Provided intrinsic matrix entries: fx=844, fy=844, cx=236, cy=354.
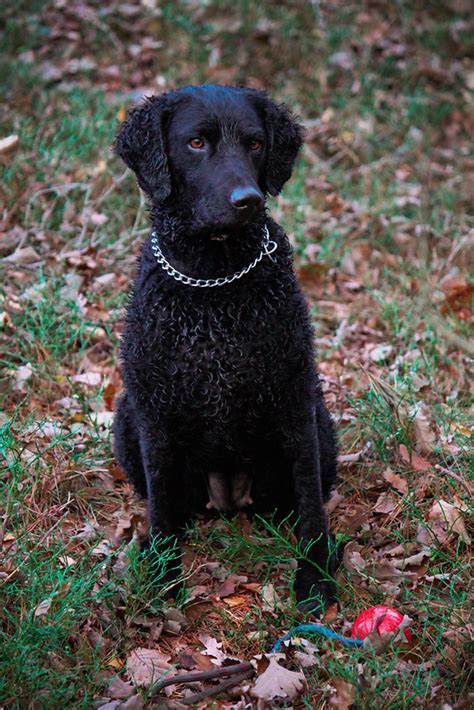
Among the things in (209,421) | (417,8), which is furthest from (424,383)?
(417,8)

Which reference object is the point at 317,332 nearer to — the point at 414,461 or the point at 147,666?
the point at 414,461

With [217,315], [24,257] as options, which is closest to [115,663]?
[217,315]

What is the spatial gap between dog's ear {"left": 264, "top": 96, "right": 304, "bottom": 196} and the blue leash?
5.19ft

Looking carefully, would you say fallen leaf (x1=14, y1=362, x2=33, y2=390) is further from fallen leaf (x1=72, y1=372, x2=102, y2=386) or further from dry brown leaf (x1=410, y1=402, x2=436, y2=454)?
dry brown leaf (x1=410, y1=402, x2=436, y2=454)

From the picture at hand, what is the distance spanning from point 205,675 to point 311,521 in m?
0.73

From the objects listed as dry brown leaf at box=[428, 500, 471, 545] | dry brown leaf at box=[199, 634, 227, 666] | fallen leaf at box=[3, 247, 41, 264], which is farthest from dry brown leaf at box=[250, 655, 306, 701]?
fallen leaf at box=[3, 247, 41, 264]

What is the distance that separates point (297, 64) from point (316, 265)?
11.1 ft

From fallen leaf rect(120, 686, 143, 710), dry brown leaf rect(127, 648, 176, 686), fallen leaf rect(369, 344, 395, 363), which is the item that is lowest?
fallen leaf rect(369, 344, 395, 363)

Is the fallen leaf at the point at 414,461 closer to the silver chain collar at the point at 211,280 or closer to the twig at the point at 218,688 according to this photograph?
the silver chain collar at the point at 211,280

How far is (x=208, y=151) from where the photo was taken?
116 inches

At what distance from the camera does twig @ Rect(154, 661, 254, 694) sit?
2.59 meters

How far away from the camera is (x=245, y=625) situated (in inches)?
117

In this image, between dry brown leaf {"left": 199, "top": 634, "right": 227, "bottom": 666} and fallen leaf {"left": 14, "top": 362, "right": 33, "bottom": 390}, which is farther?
→ fallen leaf {"left": 14, "top": 362, "right": 33, "bottom": 390}

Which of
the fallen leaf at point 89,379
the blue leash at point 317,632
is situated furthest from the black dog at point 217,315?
the fallen leaf at point 89,379
